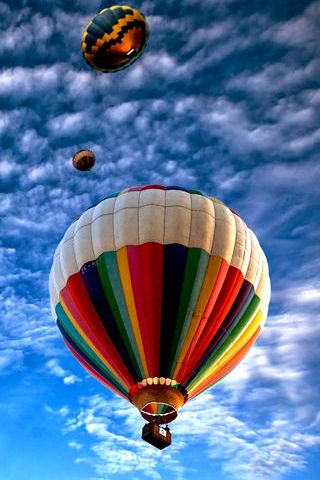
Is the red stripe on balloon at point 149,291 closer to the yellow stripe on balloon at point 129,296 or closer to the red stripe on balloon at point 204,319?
the yellow stripe on balloon at point 129,296

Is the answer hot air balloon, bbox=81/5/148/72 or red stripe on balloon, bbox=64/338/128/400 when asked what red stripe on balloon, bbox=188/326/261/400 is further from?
hot air balloon, bbox=81/5/148/72

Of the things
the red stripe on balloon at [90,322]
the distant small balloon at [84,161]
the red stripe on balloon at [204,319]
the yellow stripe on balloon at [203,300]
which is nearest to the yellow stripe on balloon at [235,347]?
the red stripe on balloon at [204,319]

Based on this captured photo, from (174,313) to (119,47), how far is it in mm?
7290

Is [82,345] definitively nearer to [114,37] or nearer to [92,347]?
[92,347]

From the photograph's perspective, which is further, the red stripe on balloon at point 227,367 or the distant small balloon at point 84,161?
the distant small balloon at point 84,161

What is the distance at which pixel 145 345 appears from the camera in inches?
602

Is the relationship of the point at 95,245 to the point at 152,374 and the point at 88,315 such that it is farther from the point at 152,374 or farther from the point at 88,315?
the point at 152,374

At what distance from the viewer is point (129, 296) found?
15.6 meters

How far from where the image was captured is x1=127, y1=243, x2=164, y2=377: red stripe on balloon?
15.2 m

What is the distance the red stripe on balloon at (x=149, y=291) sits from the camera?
15242 mm

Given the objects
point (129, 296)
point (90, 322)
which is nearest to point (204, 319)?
point (129, 296)

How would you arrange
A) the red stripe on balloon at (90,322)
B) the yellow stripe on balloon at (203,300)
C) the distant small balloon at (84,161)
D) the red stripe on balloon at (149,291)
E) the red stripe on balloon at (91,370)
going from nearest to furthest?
the red stripe on balloon at (149,291) → the yellow stripe on balloon at (203,300) → the red stripe on balloon at (90,322) → the red stripe on balloon at (91,370) → the distant small balloon at (84,161)

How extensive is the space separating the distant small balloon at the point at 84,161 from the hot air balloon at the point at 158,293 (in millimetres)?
2611

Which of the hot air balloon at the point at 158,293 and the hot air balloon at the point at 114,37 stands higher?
the hot air balloon at the point at 114,37
